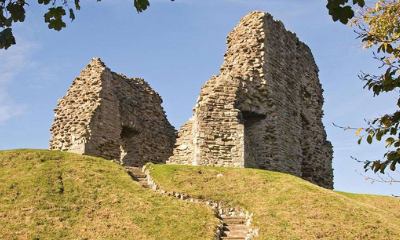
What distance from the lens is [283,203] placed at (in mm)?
15930

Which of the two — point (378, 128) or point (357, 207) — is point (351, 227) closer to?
point (357, 207)

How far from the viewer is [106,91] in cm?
2447

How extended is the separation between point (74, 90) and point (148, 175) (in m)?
8.44

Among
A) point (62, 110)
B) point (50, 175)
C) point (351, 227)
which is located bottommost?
point (351, 227)

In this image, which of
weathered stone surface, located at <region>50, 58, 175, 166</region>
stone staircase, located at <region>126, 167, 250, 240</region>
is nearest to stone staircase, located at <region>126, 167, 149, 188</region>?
stone staircase, located at <region>126, 167, 250, 240</region>

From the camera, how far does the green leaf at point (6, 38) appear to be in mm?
6324

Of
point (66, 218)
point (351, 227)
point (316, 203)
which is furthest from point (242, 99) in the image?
point (66, 218)

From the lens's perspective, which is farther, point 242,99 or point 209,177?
point 242,99

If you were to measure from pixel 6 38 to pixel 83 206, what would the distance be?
9168 millimetres

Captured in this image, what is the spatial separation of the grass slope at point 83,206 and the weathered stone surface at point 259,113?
15.2 ft

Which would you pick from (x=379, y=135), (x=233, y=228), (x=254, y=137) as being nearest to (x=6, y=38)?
(x=379, y=135)

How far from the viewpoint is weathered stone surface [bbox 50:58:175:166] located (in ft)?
76.1

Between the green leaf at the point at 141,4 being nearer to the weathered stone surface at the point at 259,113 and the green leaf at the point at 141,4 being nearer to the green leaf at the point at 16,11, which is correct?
the green leaf at the point at 16,11

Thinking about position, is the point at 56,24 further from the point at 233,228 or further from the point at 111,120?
the point at 111,120
